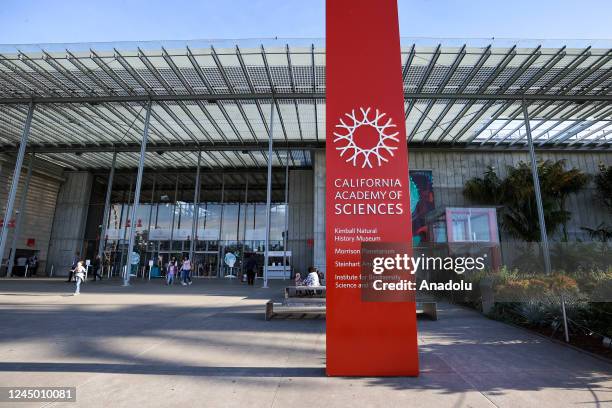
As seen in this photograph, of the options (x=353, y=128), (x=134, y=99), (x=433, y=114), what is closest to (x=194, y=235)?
(x=134, y=99)

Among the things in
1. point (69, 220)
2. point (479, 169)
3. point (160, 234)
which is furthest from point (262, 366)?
point (69, 220)

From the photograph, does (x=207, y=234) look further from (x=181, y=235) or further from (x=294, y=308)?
(x=294, y=308)

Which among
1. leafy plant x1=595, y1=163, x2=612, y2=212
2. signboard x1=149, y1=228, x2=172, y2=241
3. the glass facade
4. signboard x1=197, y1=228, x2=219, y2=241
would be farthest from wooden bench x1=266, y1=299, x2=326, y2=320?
leafy plant x1=595, y1=163, x2=612, y2=212

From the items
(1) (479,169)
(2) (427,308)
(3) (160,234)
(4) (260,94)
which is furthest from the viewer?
(3) (160,234)

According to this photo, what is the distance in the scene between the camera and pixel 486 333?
690 centimetres

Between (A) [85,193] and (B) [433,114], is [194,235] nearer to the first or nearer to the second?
(A) [85,193]

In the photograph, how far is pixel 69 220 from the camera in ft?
97.3

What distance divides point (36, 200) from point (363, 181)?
33048 mm

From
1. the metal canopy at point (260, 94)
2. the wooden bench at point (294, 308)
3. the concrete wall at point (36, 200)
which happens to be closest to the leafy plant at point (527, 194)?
the metal canopy at point (260, 94)

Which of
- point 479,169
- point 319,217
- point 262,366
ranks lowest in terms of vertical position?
point 262,366

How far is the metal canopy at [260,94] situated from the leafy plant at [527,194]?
231cm

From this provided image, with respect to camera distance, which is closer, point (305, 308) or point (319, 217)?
point (305, 308)

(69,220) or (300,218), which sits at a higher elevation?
(300,218)

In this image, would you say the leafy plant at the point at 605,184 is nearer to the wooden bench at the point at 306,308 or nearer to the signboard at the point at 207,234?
the wooden bench at the point at 306,308
